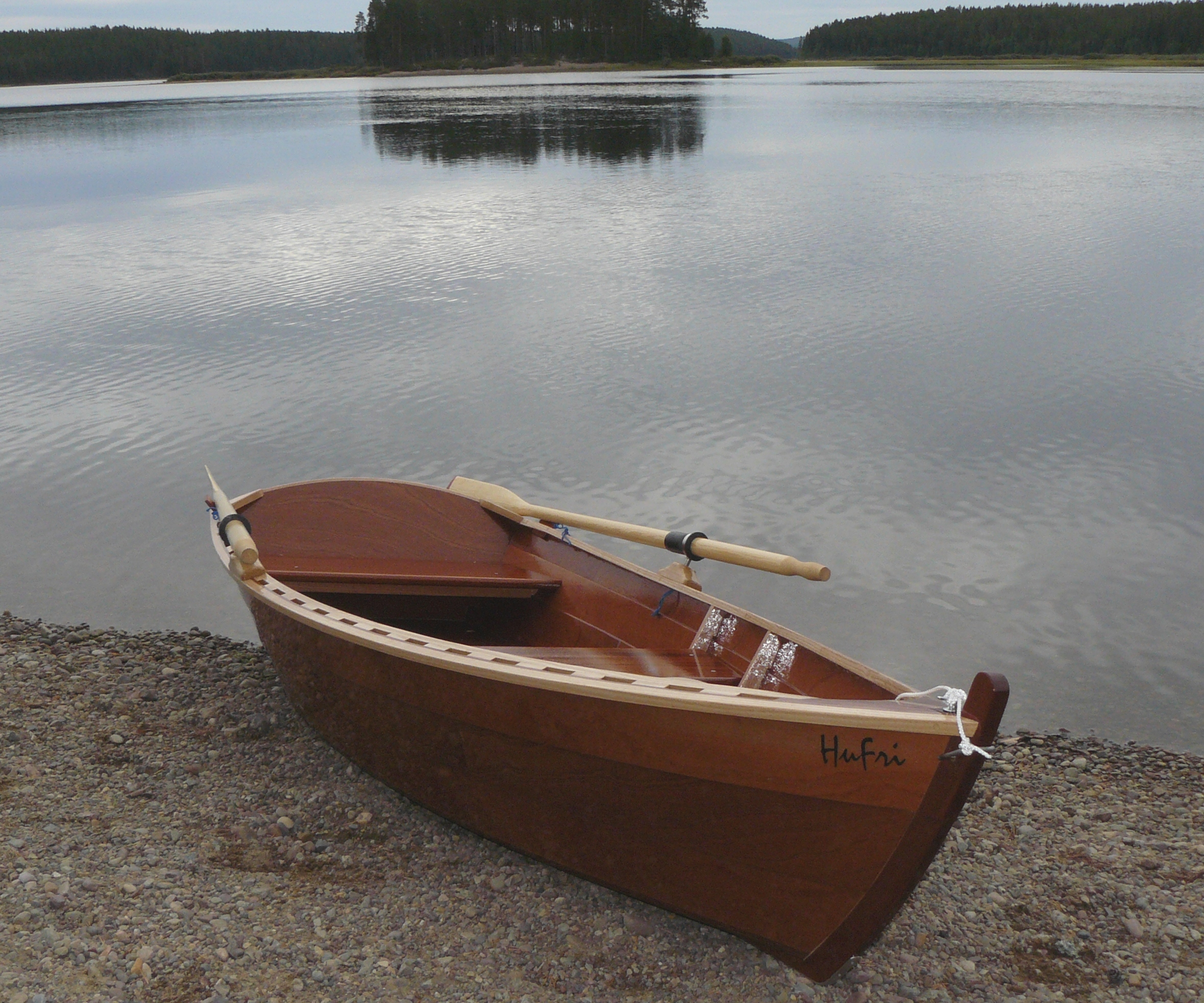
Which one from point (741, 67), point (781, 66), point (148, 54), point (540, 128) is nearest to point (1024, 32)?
point (781, 66)

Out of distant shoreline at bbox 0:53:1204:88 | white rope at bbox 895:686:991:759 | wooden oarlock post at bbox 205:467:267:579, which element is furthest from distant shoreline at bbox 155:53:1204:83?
white rope at bbox 895:686:991:759

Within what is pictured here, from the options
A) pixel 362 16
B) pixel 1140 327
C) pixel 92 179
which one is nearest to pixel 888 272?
pixel 1140 327

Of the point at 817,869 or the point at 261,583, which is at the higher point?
the point at 261,583

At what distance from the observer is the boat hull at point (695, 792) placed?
12.4 feet

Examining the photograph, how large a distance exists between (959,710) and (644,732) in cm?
123

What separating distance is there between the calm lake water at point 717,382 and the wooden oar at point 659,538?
2236 mm

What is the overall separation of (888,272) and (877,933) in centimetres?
1600

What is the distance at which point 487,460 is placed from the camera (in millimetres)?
11008

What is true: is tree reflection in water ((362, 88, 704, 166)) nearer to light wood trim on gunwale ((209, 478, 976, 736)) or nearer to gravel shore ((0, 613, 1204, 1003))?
gravel shore ((0, 613, 1204, 1003))

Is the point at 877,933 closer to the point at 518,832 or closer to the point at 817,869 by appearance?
the point at 817,869

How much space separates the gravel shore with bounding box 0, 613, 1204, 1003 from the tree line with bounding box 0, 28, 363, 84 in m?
151

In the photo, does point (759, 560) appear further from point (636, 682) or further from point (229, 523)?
point (229, 523)

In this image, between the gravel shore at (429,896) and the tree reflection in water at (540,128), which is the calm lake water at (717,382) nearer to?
the gravel shore at (429,896)

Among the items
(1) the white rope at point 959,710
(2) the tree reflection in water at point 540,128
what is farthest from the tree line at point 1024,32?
(1) the white rope at point 959,710
